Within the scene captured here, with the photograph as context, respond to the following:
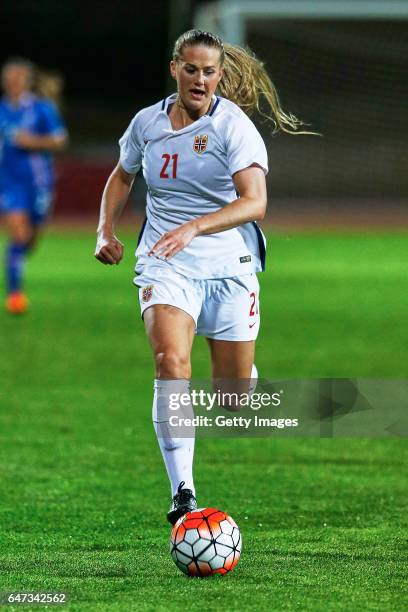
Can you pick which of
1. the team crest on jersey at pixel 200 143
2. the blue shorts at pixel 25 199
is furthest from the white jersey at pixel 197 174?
the blue shorts at pixel 25 199

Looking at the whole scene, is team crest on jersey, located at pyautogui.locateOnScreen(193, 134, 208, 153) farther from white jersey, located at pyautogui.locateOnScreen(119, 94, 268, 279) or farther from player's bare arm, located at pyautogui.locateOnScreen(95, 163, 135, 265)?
player's bare arm, located at pyautogui.locateOnScreen(95, 163, 135, 265)

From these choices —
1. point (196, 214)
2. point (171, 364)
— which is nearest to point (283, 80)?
point (196, 214)

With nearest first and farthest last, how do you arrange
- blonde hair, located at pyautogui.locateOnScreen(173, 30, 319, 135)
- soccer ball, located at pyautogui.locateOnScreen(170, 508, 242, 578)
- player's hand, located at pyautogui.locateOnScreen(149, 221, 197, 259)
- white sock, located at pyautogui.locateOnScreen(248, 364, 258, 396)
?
soccer ball, located at pyautogui.locateOnScreen(170, 508, 242, 578) → player's hand, located at pyautogui.locateOnScreen(149, 221, 197, 259) → blonde hair, located at pyautogui.locateOnScreen(173, 30, 319, 135) → white sock, located at pyautogui.locateOnScreen(248, 364, 258, 396)

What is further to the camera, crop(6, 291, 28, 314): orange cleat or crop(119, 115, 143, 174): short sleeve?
crop(6, 291, 28, 314): orange cleat

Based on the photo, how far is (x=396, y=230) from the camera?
31.9 m

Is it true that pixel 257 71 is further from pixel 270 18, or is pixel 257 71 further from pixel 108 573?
pixel 270 18

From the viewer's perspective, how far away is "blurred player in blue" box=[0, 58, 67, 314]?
15.6 m

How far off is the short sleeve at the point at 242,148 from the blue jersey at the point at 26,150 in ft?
32.4

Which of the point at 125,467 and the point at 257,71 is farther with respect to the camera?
the point at 125,467

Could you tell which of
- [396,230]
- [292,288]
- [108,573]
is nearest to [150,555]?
[108,573]

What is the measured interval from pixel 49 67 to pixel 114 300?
33.0 m

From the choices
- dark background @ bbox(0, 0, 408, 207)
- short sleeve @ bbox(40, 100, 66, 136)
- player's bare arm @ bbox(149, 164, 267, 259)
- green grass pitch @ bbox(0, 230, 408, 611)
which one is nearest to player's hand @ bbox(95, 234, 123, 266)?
player's bare arm @ bbox(149, 164, 267, 259)

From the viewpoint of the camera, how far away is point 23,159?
16453mm

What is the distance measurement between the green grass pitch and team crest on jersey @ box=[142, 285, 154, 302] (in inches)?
41.7
